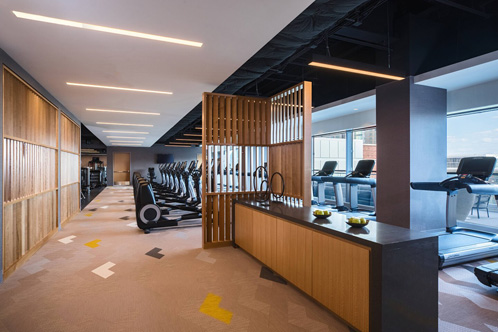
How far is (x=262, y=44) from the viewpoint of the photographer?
11.1 ft

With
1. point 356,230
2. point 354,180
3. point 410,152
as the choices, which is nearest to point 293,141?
point 356,230

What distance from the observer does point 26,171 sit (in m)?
4.18

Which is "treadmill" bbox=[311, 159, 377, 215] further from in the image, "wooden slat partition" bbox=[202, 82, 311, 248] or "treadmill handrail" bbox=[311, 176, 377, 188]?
"wooden slat partition" bbox=[202, 82, 311, 248]

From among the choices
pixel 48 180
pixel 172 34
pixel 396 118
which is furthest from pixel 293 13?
pixel 48 180

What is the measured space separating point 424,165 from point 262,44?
4.30 metres

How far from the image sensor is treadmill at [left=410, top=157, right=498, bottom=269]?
384cm

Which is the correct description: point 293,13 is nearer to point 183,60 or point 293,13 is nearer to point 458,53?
point 183,60

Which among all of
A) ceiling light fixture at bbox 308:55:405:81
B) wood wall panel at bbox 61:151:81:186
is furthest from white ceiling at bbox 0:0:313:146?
wood wall panel at bbox 61:151:81:186

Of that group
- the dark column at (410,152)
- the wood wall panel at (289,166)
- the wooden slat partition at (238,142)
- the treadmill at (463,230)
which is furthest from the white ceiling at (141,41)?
the treadmill at (463,230)

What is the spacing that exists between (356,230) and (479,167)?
3.73 meters

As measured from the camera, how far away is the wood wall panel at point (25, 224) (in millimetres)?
3504

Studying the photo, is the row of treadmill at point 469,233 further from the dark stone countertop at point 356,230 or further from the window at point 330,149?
the window at point 330,149

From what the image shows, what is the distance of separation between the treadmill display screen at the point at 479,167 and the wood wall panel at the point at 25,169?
6.95 m

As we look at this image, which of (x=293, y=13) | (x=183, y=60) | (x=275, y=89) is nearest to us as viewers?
(x=293, y=13)
